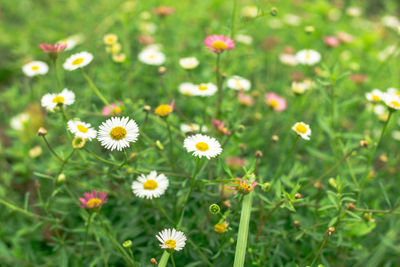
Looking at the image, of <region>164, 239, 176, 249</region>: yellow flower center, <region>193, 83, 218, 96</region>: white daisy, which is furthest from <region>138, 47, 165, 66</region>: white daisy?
<region>164, 239, 176, 249</region>: yellow flower center

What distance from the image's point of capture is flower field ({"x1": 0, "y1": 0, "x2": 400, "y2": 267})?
1.45 meters

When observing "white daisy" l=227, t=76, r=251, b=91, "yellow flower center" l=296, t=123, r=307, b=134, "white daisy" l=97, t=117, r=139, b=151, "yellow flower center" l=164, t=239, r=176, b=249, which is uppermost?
"white daisy" l=227, t=76, r=251, b=91

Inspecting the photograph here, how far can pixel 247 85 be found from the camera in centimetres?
206

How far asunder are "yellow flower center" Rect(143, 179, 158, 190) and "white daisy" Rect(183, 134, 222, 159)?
215 millimetres

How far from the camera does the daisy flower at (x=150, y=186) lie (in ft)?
4.48

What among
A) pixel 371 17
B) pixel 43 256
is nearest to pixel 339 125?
pixel 43 256

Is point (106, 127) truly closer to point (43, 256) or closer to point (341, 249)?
point (43, 256)

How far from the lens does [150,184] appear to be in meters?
1.40

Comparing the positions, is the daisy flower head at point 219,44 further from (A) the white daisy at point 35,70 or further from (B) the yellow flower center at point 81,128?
(A) the white daisy at point 35,70

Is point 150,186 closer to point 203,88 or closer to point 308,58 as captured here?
point 203,88

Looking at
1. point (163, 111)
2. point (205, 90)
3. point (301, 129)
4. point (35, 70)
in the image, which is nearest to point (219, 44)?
point (205, 90)

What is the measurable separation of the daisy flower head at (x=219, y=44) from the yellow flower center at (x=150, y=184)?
0.66m

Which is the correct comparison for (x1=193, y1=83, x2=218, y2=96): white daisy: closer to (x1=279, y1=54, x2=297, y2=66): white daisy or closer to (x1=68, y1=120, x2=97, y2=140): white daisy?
(x1=68, y1=120, x2=97, y2=140): white daisy

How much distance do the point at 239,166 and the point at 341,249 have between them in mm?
630
